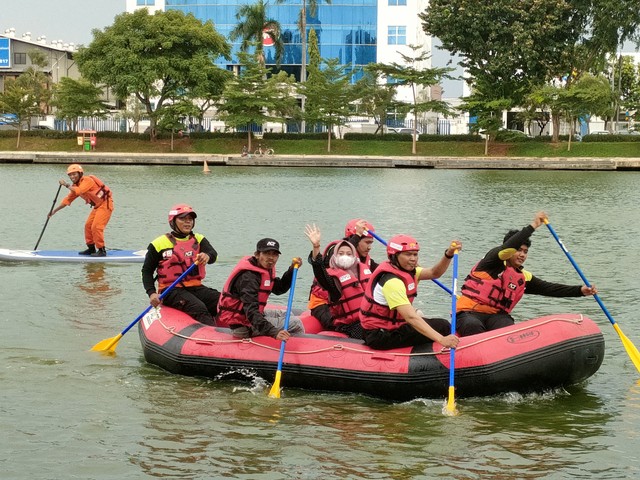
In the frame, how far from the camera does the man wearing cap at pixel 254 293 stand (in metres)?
10.7

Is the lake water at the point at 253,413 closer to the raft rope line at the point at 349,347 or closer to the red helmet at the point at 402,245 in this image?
the raft rope line at the point at 349,347

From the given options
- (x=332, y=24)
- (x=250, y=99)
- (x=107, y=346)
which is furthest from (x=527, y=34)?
(x=107, y=346)

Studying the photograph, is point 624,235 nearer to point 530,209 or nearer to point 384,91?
point 530,209

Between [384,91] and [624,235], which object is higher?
[384,91]

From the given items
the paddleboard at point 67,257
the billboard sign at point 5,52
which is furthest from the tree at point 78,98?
the paddleboard at point 67,257

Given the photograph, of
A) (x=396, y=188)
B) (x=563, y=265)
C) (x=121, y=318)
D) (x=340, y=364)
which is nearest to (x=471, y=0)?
(x=396, y=188)

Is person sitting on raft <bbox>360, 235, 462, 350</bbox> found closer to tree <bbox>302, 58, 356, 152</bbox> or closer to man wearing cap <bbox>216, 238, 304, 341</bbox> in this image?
man wearing cap <bbox>216, 238, 304, 341</bbox>

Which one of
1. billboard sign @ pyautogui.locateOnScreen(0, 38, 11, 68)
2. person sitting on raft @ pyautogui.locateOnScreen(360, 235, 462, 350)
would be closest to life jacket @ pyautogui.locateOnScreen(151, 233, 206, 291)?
person sitting on raft @ pyautogui.locateOnScreen(360, 235, 462, 350)

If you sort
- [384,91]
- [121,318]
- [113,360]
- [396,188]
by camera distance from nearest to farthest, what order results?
1. [113,360]
2. [121,318]
3. [396,188]
4. [384,91]

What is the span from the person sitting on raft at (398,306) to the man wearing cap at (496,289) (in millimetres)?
481

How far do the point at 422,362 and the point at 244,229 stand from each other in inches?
671

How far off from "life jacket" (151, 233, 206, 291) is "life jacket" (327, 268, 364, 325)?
1.76m

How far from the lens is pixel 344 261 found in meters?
11.2

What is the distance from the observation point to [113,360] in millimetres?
12359
